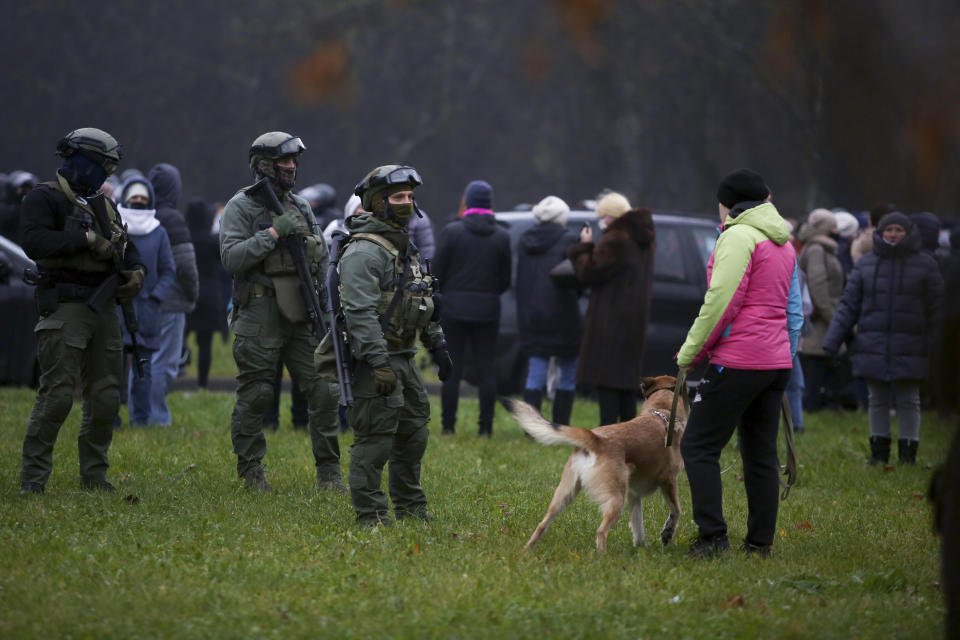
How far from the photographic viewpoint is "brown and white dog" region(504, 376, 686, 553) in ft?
19.1

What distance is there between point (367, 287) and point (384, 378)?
1.64ft

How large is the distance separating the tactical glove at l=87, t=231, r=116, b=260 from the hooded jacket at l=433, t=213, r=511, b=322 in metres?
3.63

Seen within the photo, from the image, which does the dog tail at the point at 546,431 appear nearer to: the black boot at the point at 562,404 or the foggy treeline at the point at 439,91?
the black boot at the point at 562,404

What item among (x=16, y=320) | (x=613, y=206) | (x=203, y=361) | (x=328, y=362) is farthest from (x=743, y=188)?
(x=203, y=361)

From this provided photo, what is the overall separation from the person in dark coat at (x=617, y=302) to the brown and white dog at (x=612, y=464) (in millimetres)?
3020

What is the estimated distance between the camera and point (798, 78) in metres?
21.8

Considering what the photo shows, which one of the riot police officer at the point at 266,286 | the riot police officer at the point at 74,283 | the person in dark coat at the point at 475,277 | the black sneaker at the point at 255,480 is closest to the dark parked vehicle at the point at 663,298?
the person in dark coat at the point at 475,277

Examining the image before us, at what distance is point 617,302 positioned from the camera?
955 cm

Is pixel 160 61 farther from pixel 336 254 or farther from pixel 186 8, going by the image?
pixel 336 254

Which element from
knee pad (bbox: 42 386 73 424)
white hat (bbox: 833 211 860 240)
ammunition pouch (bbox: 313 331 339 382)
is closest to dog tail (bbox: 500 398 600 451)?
ammunition pouch (bbox: 313 331 339 382)

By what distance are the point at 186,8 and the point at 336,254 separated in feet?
71.1

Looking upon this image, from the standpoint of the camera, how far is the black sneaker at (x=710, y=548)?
19.7 ft

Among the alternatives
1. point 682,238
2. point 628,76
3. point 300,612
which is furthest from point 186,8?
point 300,612

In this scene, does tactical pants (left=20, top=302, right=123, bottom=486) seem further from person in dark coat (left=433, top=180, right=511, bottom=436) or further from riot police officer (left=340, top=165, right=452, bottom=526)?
person in dark coat (left=433, top=180, right=511, bottom=436)
